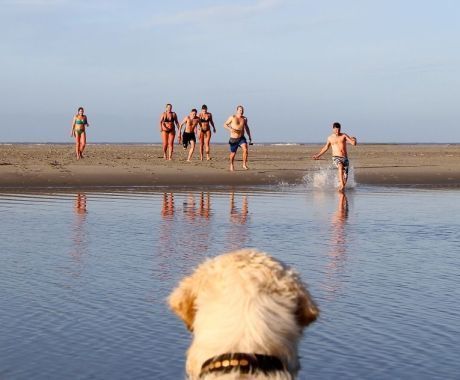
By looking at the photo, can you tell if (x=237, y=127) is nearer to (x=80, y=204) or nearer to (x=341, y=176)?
(x=341, y=176)

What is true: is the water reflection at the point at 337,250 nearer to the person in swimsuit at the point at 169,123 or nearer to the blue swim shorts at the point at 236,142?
the blue swim shorts at the point at 236,142

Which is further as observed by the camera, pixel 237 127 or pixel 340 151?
pixel 237 127

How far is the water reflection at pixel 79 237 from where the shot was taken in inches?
369

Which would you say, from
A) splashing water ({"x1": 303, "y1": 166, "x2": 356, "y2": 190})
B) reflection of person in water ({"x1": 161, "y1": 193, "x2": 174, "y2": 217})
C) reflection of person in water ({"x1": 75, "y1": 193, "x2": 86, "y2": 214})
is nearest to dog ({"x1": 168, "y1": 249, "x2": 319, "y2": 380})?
reflection of person in water ({"x1": 161, "y1": 193, "x2": 174, "y2": 217})

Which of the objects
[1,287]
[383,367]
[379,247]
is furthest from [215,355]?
[379,247]

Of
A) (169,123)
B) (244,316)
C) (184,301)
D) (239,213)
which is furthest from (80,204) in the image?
(244,316)

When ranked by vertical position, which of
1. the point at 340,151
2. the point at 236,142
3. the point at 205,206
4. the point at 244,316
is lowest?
the point at 205,206

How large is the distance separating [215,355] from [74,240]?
9327 mm

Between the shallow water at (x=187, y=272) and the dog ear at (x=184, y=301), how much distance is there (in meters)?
3.42

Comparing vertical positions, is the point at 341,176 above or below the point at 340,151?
below

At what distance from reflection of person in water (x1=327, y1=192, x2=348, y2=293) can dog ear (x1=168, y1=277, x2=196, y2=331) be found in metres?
5.95

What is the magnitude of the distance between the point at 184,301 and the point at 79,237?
9.48 m

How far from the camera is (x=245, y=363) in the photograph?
211 centimetres

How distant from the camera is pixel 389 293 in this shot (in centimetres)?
805
